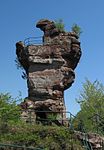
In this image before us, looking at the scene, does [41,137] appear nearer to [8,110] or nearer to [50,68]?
[8,110]

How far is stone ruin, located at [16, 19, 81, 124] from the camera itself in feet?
94.5

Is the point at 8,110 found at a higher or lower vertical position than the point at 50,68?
lower

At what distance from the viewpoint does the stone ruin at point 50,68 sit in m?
28.8

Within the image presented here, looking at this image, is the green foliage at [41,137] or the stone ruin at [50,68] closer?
the green foliage at [41,137]

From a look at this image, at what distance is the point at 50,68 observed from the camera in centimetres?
2973

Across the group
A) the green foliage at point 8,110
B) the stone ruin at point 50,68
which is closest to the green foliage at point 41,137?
the green foliage at point 8,110

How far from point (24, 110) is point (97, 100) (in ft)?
62.5

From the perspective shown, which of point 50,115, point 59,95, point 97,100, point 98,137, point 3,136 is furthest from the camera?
point 97,100

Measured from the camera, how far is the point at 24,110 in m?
27.7

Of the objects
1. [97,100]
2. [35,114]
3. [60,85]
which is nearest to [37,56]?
[60,85]

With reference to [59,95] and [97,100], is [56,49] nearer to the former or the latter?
[59,95]

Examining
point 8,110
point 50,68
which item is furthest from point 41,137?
point 50,68

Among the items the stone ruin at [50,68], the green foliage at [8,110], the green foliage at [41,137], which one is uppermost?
the stone ruin at [50,68]

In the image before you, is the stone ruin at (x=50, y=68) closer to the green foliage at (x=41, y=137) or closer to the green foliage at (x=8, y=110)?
the green foliage at (x=8, y=110)
